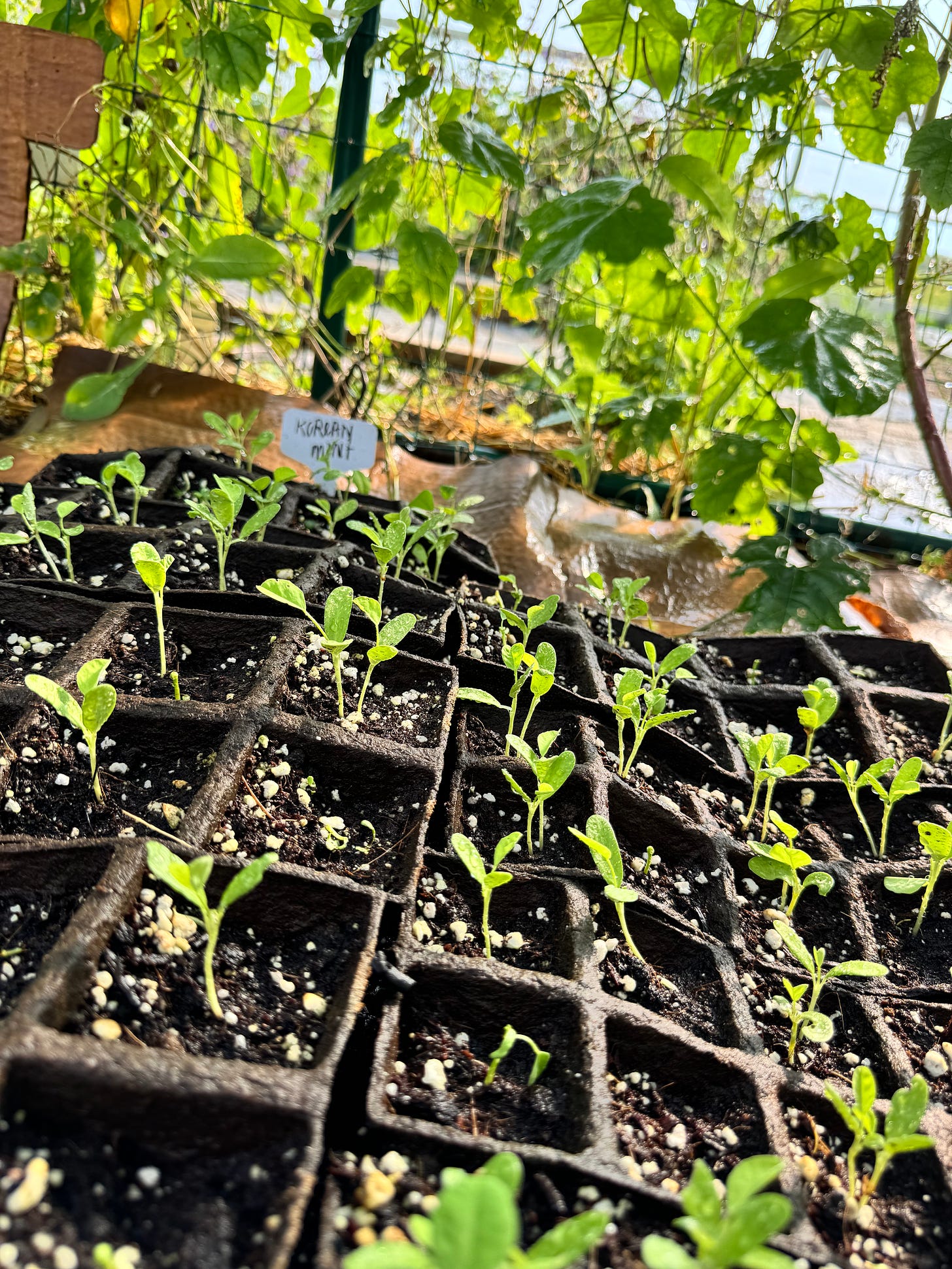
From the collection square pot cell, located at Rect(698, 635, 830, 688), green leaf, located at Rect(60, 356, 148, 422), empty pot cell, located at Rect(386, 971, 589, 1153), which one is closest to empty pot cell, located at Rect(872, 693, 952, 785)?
→ square pot cell, located at Rect(698, 635, 830, 688)

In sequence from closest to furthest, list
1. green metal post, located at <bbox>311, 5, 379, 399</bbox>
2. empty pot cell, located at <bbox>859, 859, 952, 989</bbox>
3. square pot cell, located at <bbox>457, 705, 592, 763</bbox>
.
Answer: empty pot cell, located at <bbox>859, 859, 952, 989</bbox> → square pot cell, located at <bbox>457, 705, 592, 763</bbox> → green metal post, located at <bbox>311, 5, 379, 399</bbox>

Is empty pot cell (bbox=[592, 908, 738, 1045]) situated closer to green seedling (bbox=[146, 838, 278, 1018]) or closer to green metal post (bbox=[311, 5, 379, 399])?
green seedling (bbox=[146, 838, 278, 1018])

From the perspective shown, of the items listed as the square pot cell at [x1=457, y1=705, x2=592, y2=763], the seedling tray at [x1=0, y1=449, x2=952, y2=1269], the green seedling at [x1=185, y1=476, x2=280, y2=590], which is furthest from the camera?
the green seedling at [x1=185, y1=476, x2=280, y2=590]

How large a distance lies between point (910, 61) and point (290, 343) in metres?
1.28

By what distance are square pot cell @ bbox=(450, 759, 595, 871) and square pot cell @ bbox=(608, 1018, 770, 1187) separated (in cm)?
20

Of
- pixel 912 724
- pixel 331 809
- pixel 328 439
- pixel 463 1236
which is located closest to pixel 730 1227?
pixel 463 1236

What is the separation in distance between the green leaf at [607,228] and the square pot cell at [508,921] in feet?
2.80

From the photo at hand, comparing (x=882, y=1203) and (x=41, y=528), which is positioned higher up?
(x=41, y=528)

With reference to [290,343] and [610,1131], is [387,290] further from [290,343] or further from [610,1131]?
[610,1131]

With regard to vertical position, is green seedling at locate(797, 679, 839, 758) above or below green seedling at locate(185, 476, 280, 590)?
below

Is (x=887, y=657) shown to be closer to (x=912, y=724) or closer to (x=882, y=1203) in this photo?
(x=912, y=724)

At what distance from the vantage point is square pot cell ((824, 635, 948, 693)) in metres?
1.48

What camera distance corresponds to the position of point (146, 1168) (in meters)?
0.56

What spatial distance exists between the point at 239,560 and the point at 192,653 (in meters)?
0.24
